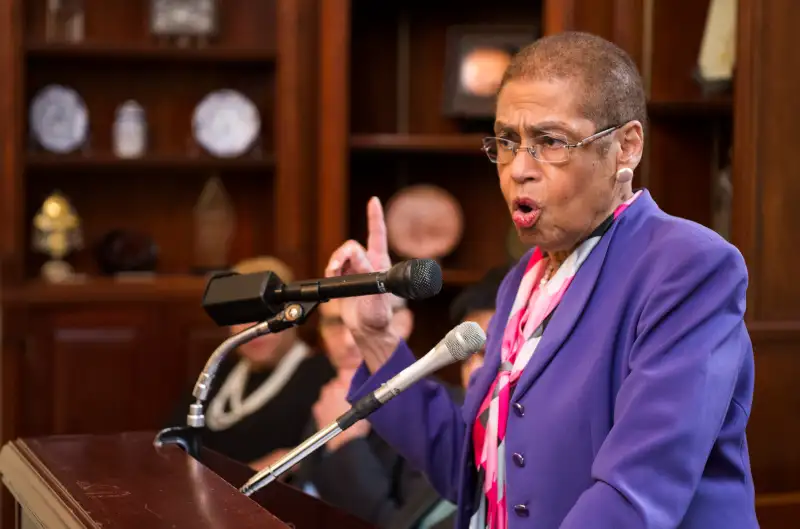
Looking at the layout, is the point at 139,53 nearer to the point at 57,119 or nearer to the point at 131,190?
the point at 57,119

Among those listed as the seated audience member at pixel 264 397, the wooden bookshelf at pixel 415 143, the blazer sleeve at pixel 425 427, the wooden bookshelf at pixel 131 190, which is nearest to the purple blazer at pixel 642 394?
A: the blazer sleeve at pixel 425 427

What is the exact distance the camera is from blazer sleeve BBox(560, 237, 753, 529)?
44.4 inches

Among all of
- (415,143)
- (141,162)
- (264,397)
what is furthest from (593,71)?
(141,162)

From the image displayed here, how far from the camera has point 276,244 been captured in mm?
3949

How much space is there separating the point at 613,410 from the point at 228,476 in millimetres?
612

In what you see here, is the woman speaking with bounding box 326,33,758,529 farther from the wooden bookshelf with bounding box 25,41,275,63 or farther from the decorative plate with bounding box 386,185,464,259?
the wooden bookshelf with bounding box 25,41,275,63

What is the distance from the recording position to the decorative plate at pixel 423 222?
3818mm

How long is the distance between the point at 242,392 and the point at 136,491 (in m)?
2.09

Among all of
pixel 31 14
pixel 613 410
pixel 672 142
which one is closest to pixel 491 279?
pixel 672 142

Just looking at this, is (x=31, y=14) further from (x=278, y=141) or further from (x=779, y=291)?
(x=779, y=291)

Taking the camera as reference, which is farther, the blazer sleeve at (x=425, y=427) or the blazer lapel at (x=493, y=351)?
the blazer sleeve at (x=425, y=427)

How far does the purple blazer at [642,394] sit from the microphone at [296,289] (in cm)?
16

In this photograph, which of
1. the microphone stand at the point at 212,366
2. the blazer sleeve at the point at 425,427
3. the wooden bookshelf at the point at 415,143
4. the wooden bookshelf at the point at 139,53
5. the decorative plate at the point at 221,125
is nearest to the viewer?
the microphone stand at the point at 212,366

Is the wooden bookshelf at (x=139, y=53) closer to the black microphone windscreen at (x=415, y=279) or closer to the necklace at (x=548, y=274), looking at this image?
the necklace at (x=548, y=274)
